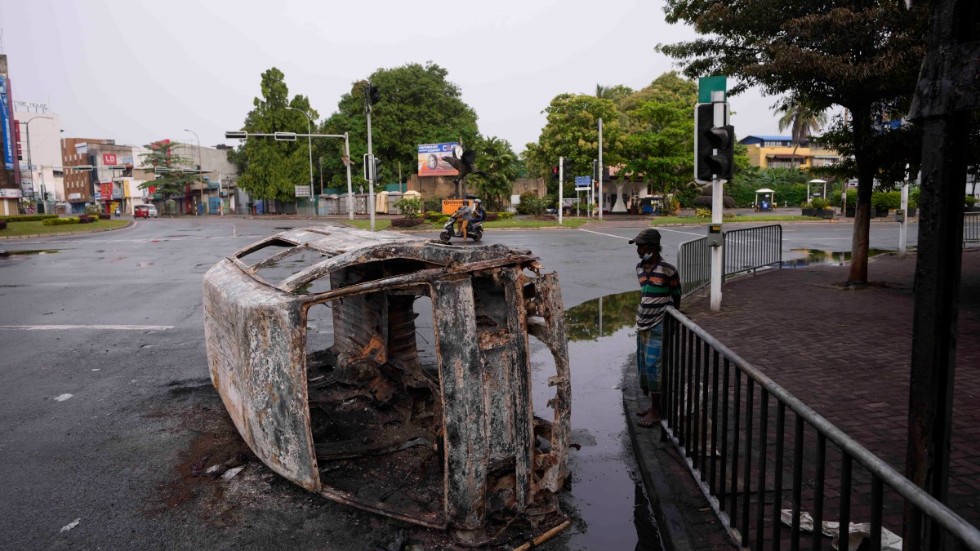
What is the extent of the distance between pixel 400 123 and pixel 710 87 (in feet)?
172

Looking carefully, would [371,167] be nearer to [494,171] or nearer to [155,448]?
[155,448]

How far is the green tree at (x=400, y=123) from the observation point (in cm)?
5819

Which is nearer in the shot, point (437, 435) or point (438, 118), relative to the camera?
point (437, 435)

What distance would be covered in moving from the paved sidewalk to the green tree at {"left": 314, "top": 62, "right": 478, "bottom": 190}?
1903 inches

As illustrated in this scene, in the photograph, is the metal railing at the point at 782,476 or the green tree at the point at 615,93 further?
the green tree at the point at 615,93

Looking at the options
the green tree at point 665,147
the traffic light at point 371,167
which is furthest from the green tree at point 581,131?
the traffic light at point 371,167

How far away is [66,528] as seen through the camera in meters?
3.71

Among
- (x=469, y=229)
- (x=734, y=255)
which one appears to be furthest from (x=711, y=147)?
(x=469, y=229)

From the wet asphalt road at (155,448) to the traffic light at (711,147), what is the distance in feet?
7.99

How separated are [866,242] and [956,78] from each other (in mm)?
10551

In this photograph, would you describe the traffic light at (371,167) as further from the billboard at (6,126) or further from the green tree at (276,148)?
the billboard at (6,126)

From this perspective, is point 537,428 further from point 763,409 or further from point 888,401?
point 888,401

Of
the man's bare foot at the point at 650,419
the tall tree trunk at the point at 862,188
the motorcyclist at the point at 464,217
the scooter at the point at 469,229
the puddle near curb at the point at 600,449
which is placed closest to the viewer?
the puddle near curb at the point at 600,449

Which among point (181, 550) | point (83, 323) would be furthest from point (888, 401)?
point (83, 323)
